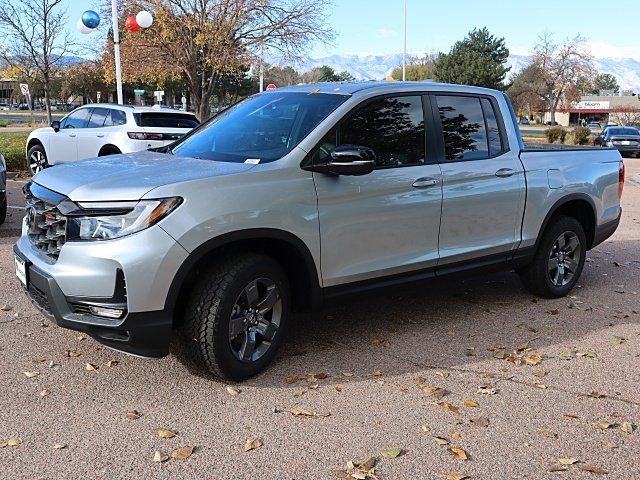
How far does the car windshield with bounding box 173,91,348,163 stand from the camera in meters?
4.35

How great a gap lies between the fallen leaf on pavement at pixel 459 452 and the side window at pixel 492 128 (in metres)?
2.74

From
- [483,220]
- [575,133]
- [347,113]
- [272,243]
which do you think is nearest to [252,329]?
[272,243]

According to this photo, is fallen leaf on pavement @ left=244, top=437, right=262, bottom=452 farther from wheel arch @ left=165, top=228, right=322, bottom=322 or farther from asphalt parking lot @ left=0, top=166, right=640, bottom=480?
wheel arch @ left=165, top=228, right=322, bottom=322

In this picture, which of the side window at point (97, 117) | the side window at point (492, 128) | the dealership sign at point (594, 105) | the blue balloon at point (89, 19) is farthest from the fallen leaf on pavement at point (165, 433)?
the dealership sign at point (594, 105)

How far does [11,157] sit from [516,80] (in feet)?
267

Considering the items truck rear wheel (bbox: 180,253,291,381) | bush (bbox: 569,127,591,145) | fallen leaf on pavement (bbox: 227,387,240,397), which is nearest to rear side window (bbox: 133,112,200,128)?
truck rear wheel (bbox: 180,253,291,381)

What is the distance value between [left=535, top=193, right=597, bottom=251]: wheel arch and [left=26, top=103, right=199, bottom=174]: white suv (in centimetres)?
744

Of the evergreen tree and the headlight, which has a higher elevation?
the evergreen tree

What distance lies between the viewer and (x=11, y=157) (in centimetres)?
1466

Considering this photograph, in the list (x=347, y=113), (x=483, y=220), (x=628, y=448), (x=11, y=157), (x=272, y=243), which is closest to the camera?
(x=628, y=448)

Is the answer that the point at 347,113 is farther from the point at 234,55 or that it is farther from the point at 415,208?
the point at 234,55

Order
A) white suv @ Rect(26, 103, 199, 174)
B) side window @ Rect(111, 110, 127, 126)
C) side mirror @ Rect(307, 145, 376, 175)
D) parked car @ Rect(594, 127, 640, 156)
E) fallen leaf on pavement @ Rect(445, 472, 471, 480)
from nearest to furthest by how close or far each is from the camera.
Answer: fallen leaf on pavement @ Rect(445, 472, 471, 480) → side mirror @ Rect(307, 145, 376, 175) → white suv @ Rect(26, 103, 199, 174) → side window @ Rect(111, 110, 127, 126) → parked car @ Rect(594, 127, 640, 156)

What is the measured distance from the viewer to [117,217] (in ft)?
11.7

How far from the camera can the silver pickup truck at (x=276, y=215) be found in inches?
141
